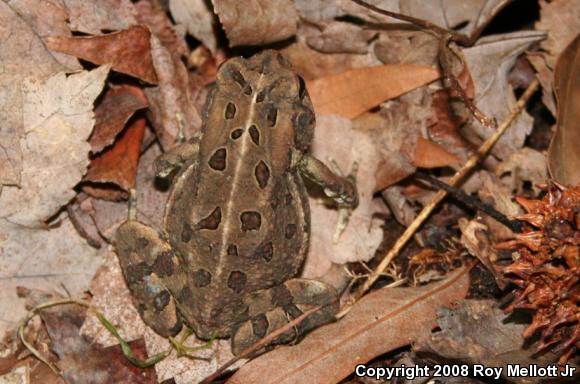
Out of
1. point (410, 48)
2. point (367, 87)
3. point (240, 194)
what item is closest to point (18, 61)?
point (240, 194)

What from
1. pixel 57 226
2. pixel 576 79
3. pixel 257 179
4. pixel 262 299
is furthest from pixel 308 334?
pixel 576 79

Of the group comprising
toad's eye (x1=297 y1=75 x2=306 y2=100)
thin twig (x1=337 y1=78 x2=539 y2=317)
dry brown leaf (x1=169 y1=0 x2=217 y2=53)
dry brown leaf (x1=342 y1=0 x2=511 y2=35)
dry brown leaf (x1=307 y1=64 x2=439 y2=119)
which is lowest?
thin twig (x1=337 y1=78 x2=539 y2=317)

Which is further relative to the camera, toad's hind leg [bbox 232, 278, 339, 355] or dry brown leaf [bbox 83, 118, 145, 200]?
dry brown leaf [bbox 83, 118, 145, 200]

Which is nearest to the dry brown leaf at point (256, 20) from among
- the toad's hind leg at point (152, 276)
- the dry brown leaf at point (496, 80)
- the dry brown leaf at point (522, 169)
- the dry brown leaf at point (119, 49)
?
the dry brown leaf at point (119, 49)

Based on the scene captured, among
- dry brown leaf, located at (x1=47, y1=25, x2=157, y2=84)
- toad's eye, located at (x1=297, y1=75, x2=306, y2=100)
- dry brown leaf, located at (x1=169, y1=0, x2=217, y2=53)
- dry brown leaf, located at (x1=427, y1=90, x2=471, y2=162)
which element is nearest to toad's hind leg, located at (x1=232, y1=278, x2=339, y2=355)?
toad's eye, located at (x1=297, y1=75, x2=306, y2=100)

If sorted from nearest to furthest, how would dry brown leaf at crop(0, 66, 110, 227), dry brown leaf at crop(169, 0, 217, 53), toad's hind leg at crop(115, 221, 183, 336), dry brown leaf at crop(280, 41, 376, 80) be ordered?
toad's hind leg at crop(115, 221, 183, 336), dry brown leaf at crop(0, 66, 110, 227), dry brown leaf at crop(169, 0, 217, 53), dry brown leaf at crop(280, 41, 376, 80)

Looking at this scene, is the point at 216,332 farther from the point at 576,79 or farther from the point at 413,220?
the point at 576,79

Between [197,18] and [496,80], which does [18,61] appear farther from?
[496,80]

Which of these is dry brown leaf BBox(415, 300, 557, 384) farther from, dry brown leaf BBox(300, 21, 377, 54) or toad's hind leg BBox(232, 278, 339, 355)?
dry brown leaf BBox(300, 21, 377, 54)
